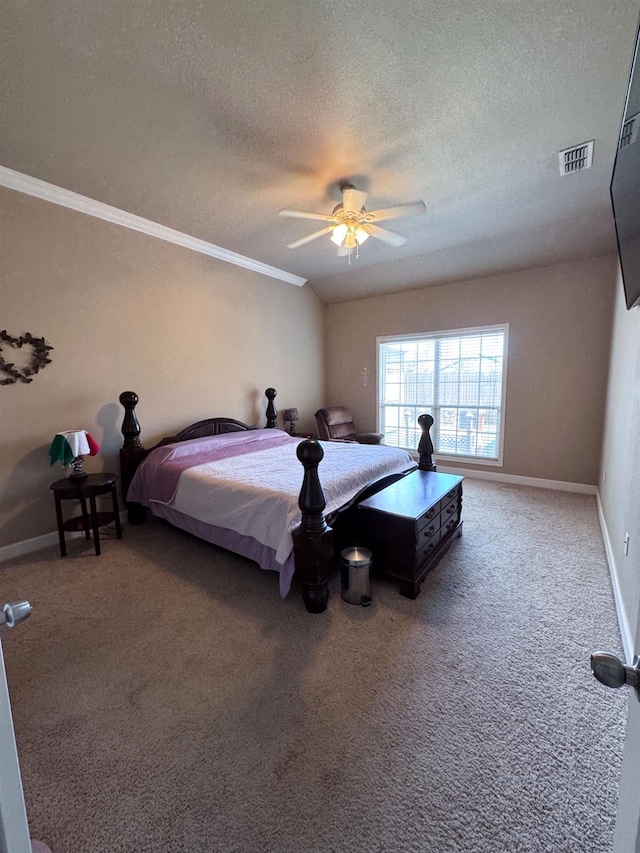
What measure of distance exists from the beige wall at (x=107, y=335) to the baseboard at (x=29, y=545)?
0.04 m

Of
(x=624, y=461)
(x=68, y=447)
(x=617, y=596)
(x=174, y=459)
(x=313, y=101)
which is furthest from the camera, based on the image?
(x=174, y=459)

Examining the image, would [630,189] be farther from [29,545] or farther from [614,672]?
[29,545]

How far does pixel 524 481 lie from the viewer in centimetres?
439

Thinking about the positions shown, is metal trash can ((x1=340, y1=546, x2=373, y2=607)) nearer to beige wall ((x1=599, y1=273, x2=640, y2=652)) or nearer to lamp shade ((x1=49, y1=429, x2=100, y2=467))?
beige wall ((x1=599, y1=273, x2=640, y2=652))

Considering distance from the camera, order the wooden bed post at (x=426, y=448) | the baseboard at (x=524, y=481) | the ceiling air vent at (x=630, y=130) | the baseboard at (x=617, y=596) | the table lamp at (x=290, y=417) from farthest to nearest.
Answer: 1. the table lamp at (x=290, y=417)
2. the baseboard at (x=524, y=481)
3. the wooden bed post at (x=426, y=448)
4. the baseboard at (x=617, y=596)
5. the ceiling air vent at (x=630, y=130)

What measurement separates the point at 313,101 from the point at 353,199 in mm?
625

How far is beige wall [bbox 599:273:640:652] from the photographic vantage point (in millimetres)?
1744

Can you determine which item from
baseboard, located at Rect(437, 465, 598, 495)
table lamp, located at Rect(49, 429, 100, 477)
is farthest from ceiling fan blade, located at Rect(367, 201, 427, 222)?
baseboard, located at Rect(437, 465, 598, 495)

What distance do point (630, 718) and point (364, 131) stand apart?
112 inches

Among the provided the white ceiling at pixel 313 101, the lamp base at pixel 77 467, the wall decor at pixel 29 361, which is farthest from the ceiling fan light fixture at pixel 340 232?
the lamp base at pixel 77 467

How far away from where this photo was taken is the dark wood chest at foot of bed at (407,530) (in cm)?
217

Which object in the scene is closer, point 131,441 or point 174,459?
point 174,459

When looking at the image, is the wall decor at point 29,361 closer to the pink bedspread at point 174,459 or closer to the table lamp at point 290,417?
the pink bedspread at point 174,459

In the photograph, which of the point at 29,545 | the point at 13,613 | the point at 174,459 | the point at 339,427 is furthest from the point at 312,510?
the point at 339,427
